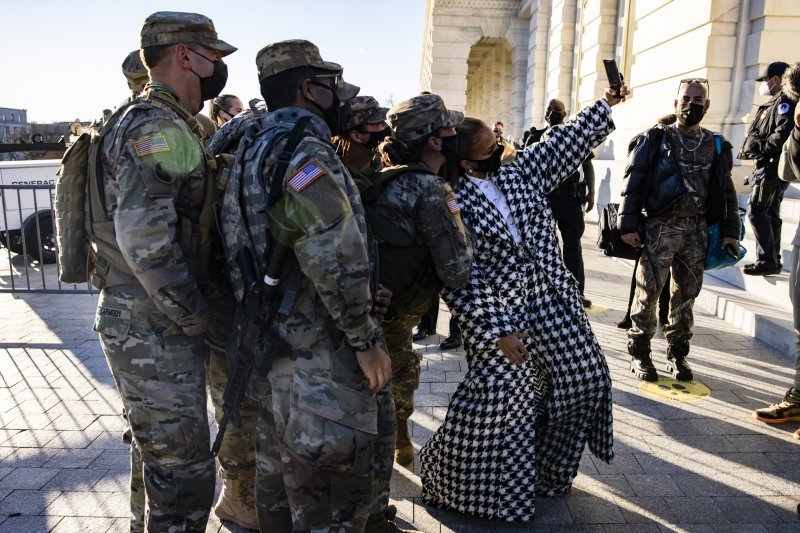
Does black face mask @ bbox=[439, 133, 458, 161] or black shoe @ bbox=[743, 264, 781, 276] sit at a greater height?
black face mask @ bbox=[439, 133, 458, 161]

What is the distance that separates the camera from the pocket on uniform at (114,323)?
95.3 inches

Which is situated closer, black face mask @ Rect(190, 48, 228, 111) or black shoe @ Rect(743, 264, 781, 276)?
black face mask @ Rect(190, 48, 228, 111)

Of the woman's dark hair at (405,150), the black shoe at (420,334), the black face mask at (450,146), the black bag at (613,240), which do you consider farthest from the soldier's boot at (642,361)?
the woman's dark hair at (405,150)

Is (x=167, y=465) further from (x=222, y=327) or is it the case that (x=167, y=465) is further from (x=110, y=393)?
(x=110, y=393)

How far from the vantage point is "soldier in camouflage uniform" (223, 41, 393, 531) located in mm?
2193

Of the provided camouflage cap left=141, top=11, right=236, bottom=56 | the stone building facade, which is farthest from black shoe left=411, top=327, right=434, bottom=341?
the stone building facade

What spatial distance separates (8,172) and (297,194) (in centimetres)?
993

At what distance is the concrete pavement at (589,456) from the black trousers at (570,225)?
1430 mm

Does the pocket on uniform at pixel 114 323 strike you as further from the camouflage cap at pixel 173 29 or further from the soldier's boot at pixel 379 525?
the soldier's boot at pixel 379 525

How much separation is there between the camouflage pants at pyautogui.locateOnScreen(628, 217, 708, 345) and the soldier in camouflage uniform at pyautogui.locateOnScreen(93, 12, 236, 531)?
11.8 ft

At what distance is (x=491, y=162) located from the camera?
10.5 ft

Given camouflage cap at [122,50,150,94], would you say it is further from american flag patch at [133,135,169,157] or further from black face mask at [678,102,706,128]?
black face mask at [678,102,706,128]

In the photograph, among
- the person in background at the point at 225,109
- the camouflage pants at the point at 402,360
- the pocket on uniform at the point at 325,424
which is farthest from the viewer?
the person in background at the point at 225,109

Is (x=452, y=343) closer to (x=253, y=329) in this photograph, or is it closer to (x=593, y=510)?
(x=593, y=510)
